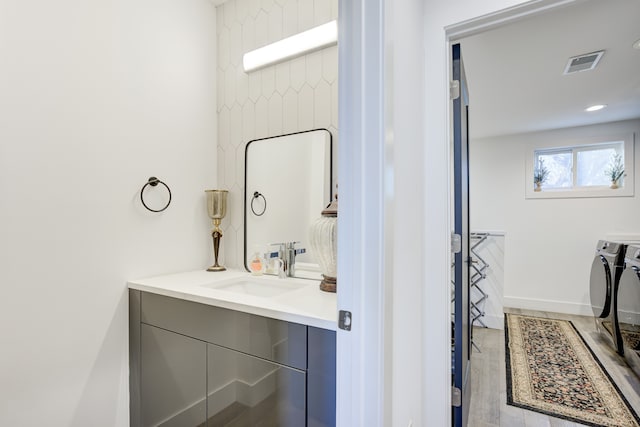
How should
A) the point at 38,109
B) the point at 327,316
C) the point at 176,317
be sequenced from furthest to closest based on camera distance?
the point at 176,317
the point at 38,109
the point at 327,316

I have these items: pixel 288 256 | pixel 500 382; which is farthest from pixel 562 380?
pixel 288 256

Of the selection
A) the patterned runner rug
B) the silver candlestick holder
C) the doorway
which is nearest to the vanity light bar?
the doorway

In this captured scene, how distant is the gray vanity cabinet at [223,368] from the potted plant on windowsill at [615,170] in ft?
15.2

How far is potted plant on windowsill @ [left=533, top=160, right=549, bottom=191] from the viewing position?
415cm

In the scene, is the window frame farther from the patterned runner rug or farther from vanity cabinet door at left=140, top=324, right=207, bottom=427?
vanity cabinet door at left=140, top=324, right=207, bottom=427

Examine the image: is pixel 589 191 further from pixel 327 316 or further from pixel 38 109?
pixel 38 109

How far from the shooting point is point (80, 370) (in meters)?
1.32

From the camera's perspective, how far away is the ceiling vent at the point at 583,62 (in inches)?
85.6

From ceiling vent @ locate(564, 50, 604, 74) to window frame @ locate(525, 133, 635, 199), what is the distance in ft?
6.49

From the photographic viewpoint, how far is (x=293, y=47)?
1.60m

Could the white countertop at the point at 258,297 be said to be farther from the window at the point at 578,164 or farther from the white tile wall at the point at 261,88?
the window at the point at 578,164

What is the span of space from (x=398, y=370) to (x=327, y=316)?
29cm

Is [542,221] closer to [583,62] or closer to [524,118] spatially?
[524,118]

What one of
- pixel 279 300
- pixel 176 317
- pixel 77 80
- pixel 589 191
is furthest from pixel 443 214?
pixel 589 191
